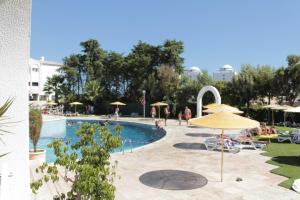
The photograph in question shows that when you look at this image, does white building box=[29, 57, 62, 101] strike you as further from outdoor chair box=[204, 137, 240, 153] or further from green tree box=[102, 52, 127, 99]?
outdoor chair box=[204, 137, 240, 153]

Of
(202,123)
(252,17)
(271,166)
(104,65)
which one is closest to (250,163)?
(271,166)

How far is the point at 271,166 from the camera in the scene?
1080 cm

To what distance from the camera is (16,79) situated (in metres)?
4.39

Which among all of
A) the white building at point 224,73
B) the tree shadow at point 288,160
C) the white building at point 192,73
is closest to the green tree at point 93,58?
the white building at point 192,73

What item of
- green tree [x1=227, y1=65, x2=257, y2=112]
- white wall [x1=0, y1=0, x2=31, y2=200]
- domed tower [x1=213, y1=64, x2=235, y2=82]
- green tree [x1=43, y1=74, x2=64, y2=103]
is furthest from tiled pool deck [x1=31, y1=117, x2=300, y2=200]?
domed tower [x1=213, y1=64, x2=235, y2=82]

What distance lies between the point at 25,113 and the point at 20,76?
56cm

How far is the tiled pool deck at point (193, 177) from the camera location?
7.63m

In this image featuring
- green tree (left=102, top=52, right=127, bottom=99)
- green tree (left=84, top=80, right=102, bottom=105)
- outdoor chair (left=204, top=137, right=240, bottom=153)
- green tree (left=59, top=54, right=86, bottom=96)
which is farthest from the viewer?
green tree (left=59, top=54, right=86, bottom=96)

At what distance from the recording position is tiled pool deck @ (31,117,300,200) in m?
7.63

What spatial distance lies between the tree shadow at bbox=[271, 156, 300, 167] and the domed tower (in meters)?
71.2

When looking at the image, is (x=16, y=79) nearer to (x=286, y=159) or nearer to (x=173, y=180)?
(x=173, y=180)

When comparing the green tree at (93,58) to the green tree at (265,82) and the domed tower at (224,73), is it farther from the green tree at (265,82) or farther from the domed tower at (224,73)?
the domed tower at (224,73)

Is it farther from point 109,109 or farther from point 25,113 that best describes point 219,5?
point 109,109

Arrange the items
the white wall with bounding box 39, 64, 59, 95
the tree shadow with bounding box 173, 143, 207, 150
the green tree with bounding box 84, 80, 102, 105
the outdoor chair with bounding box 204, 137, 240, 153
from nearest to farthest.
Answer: the outdoor chair with bounding box 204, 137, 240, 153
the tree shadow with bounding box 173, 143, 207, 150
the green tree with bounding box 84, 80, 102, 105
the white wall with bounding box 39, 64, 59, 95
